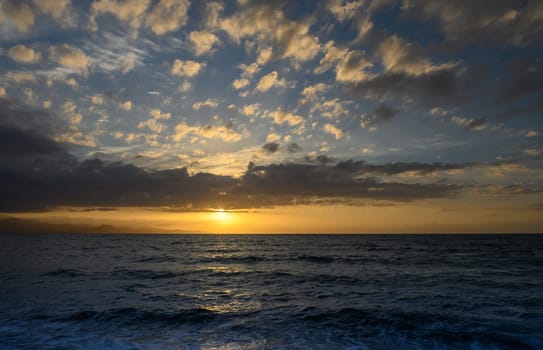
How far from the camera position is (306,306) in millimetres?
17516

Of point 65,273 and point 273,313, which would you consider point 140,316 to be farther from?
point 65,273

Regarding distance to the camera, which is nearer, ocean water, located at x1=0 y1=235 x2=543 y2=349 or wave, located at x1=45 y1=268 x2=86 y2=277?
ocean water, located at x1=0 y1=235 x2=543 y2=349

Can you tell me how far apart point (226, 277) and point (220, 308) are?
12.4 meters

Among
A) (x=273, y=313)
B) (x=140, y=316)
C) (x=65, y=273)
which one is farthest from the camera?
(x=65, y=273)

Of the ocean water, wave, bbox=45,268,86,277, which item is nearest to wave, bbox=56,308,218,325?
the ocean water

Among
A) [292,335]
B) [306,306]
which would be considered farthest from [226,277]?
[292,335]

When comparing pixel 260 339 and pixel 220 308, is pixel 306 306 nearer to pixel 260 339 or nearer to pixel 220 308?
pixel 220 308

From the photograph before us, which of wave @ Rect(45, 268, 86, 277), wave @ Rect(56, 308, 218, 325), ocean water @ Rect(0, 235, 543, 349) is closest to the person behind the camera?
ocean water @ Rect(0, 235, 543, 349)

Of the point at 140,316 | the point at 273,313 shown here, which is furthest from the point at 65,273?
the point at 273,313

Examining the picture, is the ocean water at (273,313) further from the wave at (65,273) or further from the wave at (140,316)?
the wave at (65,273)

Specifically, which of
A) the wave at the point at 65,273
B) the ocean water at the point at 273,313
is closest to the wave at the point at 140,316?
the ocean water at the point at 273,313

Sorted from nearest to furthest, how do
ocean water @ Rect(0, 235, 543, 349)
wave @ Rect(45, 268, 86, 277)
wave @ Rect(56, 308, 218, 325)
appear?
ocean water @ Rect(0, 235, 543, 349) → wave @ Rect(56, 308, 218, 325) → wave @ Rect(45, 268, 86, 277)

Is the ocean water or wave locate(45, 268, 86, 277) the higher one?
the ocean water

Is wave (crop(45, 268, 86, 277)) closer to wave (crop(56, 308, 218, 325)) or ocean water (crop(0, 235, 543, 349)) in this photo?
ocean water (crop(0, 235, 543, 349))
